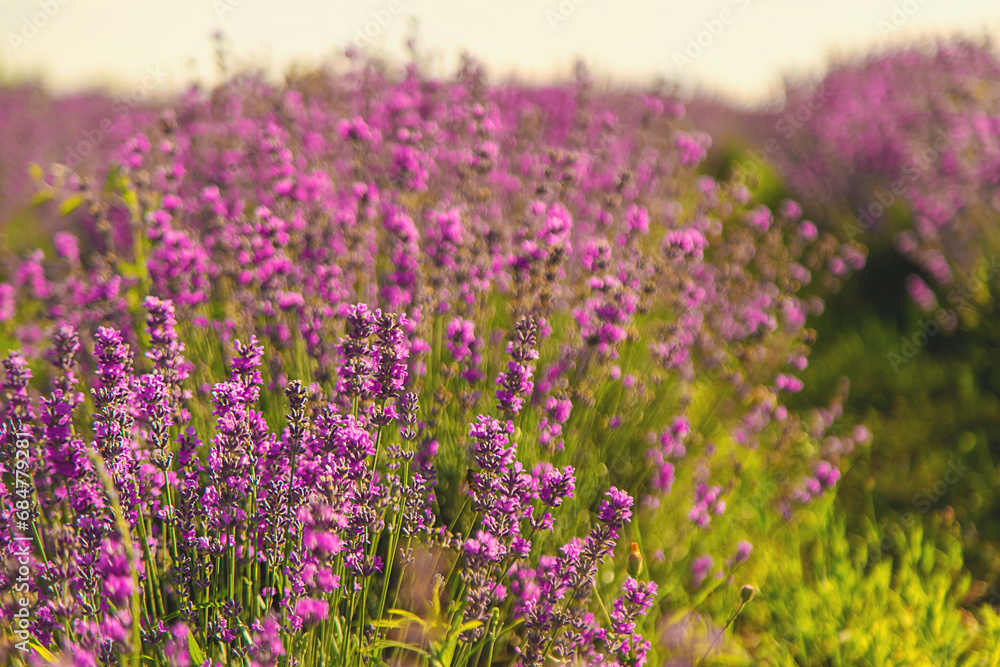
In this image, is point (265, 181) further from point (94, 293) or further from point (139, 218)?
point (94, 293)

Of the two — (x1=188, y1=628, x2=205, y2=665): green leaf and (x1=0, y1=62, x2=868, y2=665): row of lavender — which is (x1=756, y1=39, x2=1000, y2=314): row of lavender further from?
(x1=188, y1=628, x2=205, y2=665): green leaf

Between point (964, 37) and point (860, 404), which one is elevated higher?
point (964, 37)

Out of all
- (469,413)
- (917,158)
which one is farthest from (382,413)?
(917,158)

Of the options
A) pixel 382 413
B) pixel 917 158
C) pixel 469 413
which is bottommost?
pixel 469 413

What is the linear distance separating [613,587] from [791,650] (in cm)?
78

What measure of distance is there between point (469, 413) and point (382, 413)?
3.63 ft

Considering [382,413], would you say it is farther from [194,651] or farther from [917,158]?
[917,158]

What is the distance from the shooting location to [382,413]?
1.70 metres

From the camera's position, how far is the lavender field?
5.46 ft

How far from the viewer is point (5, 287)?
11.5 ft

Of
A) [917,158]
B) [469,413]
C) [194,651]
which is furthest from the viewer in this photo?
[917,158]

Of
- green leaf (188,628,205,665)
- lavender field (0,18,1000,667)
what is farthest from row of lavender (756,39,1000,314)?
green leaf (188,628,205,665)

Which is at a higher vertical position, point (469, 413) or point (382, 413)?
point (382, 413)

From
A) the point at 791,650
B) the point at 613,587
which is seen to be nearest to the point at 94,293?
the point at 613,587
